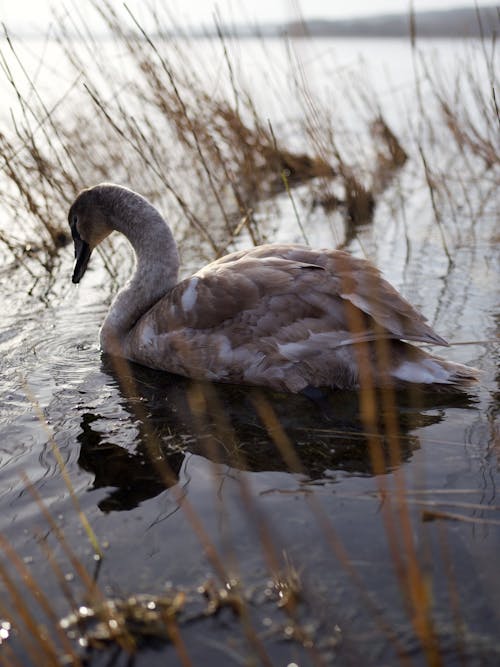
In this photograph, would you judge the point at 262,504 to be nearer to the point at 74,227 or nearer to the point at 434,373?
the point at 434,373

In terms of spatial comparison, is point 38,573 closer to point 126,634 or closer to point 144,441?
point 126,634

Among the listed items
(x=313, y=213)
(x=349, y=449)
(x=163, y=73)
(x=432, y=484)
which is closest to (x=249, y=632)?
(x=432, y=484)

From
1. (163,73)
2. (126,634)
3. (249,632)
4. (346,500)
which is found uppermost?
(163,73)

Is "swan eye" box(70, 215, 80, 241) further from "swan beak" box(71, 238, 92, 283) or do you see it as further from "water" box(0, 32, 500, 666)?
"water" box(0, 32, 500, 666)

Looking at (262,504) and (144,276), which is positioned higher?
(144,276)

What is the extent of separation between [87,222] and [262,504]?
3.11 m

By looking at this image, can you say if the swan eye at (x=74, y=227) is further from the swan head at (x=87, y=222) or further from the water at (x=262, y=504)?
the water at (x=262, y=504)

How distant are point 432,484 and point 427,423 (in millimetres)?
684

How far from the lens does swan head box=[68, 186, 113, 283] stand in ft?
18.7

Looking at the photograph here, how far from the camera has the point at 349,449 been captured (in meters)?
3.94

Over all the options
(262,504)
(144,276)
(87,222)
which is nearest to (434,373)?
(262,504)

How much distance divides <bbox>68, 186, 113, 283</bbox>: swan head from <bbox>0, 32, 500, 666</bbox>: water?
63 cm

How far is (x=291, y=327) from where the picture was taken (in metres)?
4.52

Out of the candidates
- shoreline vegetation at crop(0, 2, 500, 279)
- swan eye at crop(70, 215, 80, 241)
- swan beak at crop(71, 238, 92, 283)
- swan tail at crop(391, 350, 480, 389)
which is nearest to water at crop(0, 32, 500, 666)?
swan tail at crop(391, 350, 480, 389)
